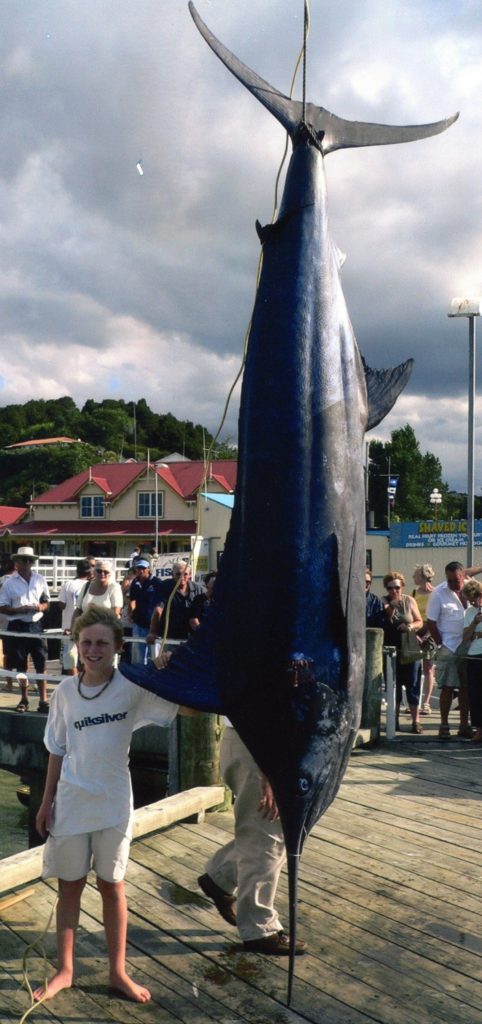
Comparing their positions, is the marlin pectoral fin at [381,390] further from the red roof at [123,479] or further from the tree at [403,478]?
the tree at [403,478]

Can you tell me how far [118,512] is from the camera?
44.4 m

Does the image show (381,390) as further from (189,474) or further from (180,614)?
(189,474)

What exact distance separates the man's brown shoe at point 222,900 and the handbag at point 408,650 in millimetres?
4127

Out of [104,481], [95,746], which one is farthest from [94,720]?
[104,481]

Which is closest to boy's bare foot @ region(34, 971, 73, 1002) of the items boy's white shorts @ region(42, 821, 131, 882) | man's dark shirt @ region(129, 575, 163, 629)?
boy's white shorts @ region(42, 821, 131, 882)

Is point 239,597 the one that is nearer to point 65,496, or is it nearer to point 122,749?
point 122,749

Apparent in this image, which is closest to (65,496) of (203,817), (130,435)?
(203,817)

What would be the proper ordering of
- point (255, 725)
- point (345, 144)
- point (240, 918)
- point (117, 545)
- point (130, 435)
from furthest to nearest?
point (130, 435)
point (117, 545)
point (240, 918)
point (345, 144)
point (255, 725)

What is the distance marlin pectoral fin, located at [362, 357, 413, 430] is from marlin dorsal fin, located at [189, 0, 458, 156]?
690 mm

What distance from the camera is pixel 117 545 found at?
43375 millimetres

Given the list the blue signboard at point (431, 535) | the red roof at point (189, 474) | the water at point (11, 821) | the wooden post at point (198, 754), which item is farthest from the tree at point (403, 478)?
the wooden post at point (198, 754)

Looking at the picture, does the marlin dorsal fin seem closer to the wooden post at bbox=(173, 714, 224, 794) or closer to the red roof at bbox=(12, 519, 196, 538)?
the wooden post at bbox=(173, 714, 224, 794)

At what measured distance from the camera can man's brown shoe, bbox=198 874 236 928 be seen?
3334 mm

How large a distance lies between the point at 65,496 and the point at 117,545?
15.1 ft
